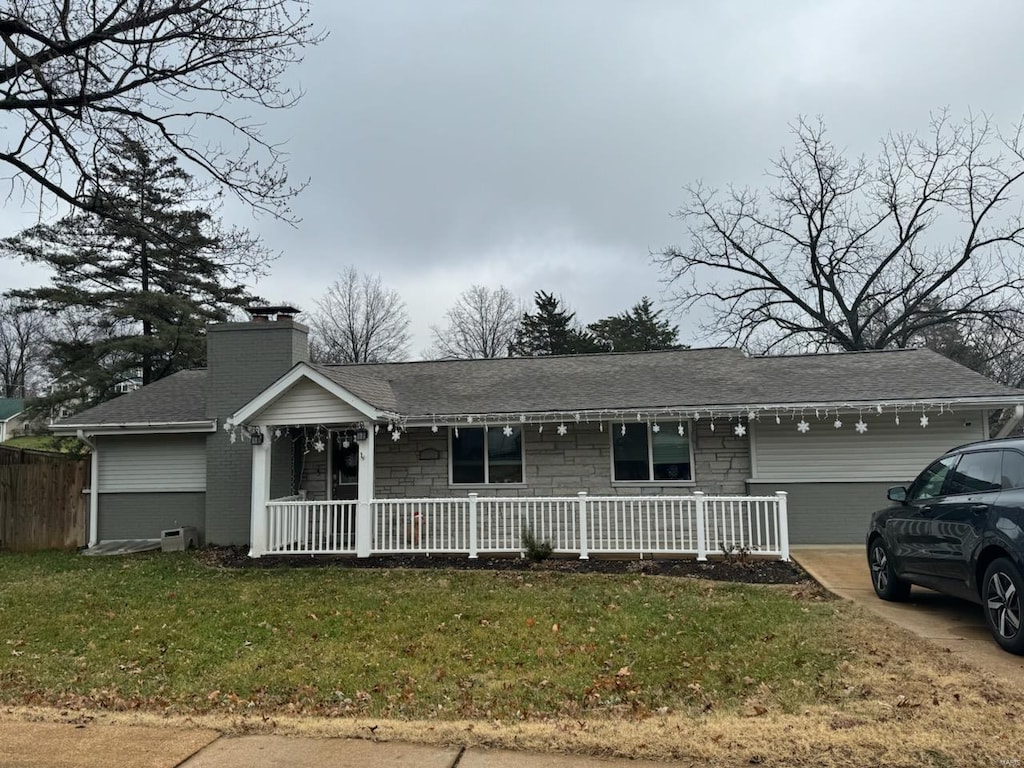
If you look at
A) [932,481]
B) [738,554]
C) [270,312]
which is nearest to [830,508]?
[738,554]

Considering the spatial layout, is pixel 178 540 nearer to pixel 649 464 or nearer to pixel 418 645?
pixel 418 645

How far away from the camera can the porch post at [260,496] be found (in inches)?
451

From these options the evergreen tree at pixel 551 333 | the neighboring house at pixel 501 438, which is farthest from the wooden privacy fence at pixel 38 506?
the evergreen tree at pixel 551 333

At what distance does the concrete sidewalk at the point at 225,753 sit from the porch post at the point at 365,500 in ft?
22.2

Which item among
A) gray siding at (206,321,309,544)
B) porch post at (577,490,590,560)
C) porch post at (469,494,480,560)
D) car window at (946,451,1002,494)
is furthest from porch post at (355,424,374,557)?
car window at (946,451,1002,494)

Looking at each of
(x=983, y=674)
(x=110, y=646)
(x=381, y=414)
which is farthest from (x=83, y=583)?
(x=983, y=674)

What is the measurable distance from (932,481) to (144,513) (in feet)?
43.9

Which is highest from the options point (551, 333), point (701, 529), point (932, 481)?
point (551, 333)

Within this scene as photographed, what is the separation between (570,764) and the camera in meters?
3.78

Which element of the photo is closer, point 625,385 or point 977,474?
point 977,474

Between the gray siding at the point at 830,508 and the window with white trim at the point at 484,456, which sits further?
the window with white trim at the point at 484,456

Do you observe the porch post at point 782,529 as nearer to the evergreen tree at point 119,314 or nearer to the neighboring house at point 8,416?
the evergreen tree at point 119,314

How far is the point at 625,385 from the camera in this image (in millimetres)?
13047

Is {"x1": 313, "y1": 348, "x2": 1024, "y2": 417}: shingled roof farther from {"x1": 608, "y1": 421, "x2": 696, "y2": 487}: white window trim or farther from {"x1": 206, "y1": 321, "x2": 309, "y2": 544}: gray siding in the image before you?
{"x1": 206, "y1": 321, "x2": 309, "y2": 544}: gray siding
